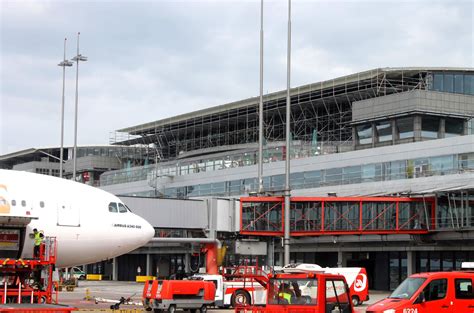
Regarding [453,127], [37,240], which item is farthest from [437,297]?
[453,127]

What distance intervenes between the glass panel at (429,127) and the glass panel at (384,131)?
2.76 metres

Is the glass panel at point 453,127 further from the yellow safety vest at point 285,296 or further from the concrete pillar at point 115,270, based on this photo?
the yellow safety vest at point 285,296

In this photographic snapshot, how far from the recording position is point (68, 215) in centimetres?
2766

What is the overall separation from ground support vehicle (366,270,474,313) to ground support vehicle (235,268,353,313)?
3.79m

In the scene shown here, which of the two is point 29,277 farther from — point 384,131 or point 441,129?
point 441,129

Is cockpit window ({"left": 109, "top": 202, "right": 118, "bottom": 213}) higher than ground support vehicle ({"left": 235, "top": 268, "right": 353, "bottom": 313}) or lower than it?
higher

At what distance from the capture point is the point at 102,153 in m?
114

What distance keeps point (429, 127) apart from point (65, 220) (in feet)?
140

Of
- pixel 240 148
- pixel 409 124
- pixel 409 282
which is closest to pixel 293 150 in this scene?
pixel 409 124

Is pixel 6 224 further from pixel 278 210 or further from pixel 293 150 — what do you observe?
pixel 293 150

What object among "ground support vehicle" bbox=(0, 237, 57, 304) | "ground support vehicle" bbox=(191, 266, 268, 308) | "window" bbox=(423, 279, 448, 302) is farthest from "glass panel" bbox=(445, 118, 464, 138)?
"ground support vehicle" bbox=(0, 237, 57, 304)

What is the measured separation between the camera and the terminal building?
48812 mm

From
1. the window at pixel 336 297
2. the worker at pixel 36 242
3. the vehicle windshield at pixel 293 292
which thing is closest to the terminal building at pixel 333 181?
the worker at pixel 36 242

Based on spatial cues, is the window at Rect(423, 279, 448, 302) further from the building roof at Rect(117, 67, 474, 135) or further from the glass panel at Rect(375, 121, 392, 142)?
the building roof at Rect(117, 67, 474, 135)
